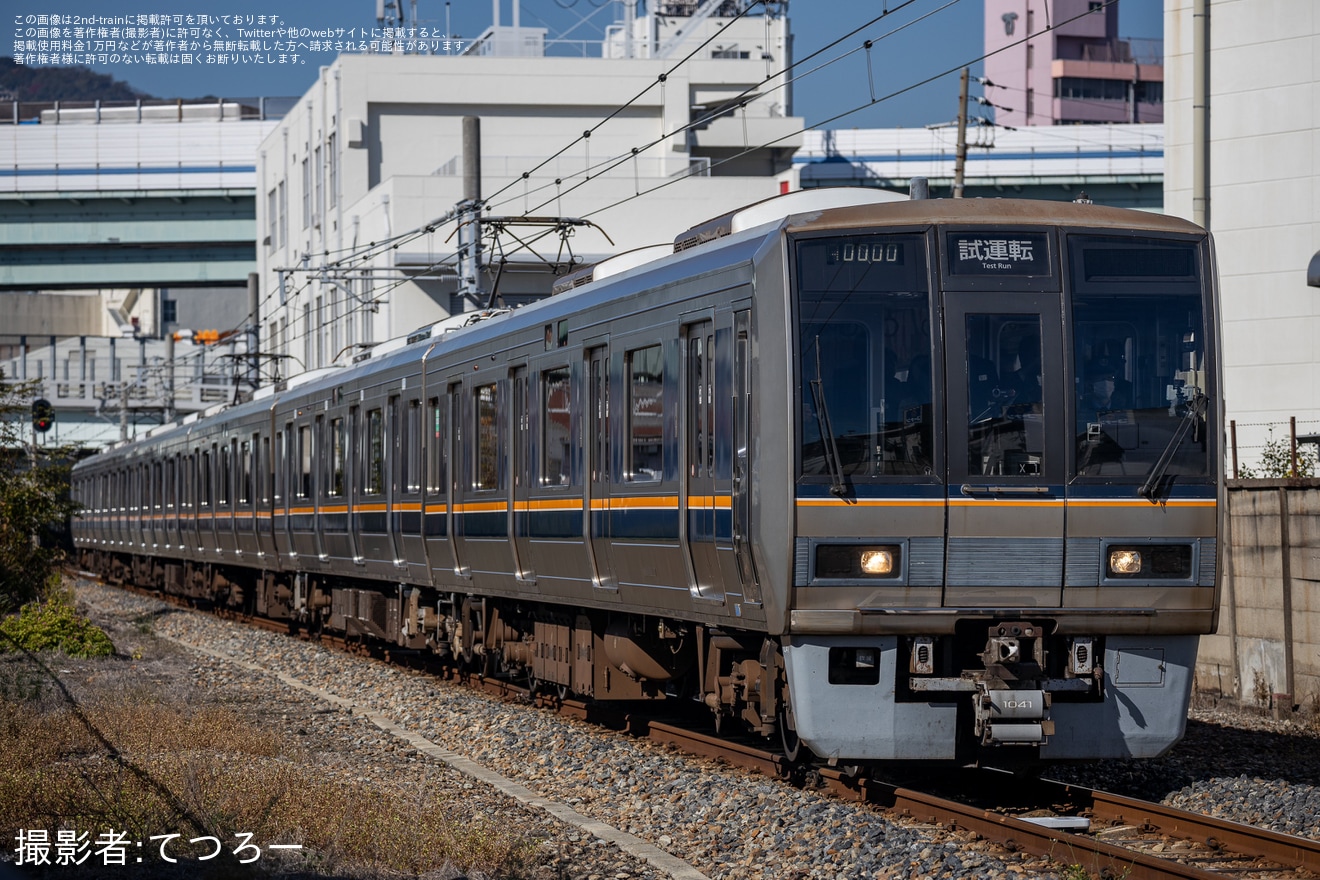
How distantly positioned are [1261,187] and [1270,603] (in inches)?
265

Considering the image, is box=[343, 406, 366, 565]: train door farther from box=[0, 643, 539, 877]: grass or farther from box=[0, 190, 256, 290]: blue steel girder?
box=[0, 190, 256, 290]: blue steel girder

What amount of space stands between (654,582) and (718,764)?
1163 mm

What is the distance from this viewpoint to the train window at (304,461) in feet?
66.5

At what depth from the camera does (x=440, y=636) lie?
16125 millimetres

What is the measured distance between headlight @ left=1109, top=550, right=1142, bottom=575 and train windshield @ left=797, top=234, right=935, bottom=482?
107cm

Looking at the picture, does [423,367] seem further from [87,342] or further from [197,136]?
[87,342]

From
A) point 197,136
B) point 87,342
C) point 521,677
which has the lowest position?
point 521,677

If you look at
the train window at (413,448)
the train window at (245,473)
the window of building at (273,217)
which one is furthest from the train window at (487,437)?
the window of building at (273,217)

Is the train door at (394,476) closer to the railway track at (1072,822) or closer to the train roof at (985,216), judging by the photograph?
the railway track at (1072,822)

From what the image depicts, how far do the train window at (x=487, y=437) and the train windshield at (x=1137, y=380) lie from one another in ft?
19.0

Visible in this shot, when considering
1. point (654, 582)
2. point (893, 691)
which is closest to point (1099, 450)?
point (893, 691)

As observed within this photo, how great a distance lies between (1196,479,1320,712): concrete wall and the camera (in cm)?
1333

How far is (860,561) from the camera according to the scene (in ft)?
27.3

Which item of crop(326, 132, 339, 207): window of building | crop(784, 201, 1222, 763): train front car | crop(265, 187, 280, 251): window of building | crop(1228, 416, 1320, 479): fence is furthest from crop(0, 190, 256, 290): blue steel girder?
crop(784, 201, 1222, 763): train front car
